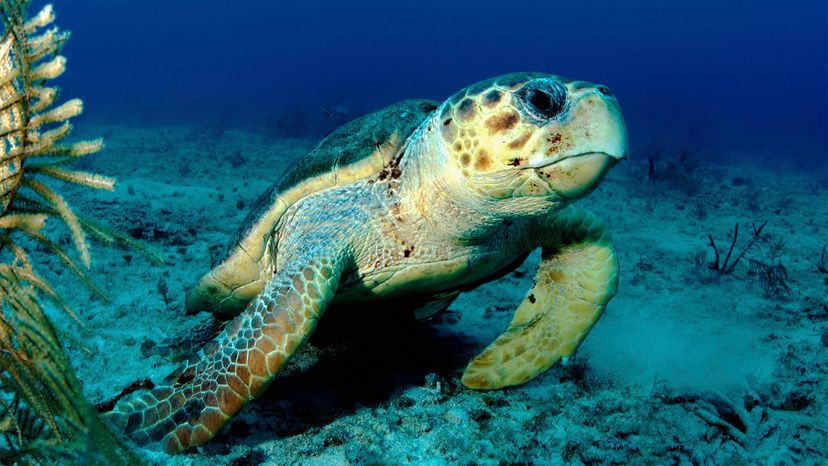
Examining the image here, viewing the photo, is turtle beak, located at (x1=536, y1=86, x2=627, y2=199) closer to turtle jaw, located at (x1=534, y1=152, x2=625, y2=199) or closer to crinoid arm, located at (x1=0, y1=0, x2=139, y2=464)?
turtle jaw, located at (x1=534, y1=152, x2=625, y2=199)

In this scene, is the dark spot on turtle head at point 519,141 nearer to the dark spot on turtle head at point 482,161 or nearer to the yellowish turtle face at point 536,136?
the yellowish turtle face at point 536,136

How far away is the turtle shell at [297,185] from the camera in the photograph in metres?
2.69

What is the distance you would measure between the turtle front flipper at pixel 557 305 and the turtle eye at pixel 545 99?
1073 millimetres

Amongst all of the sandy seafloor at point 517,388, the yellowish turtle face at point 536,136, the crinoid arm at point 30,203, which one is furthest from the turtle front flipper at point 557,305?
the crinoid arm at point 30,203

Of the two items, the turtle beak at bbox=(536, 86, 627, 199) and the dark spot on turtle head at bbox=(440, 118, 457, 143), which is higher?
the dark spot on turtle head at bbox=(440, 118, 457, 143)

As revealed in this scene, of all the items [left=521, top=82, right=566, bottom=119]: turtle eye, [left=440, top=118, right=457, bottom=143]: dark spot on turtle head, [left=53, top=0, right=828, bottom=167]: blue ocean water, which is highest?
[left=53, top=0, right=828, bottom=167]: blue ocean water

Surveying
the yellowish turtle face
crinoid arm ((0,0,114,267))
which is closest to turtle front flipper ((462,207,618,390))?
the yellowish turtle face

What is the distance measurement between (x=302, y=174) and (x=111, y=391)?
1515mm

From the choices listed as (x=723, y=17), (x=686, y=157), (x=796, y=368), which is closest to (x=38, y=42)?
(x=796, y=368)

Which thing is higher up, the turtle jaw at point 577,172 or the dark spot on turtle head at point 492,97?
the dark spot on turtle head at point 492,97

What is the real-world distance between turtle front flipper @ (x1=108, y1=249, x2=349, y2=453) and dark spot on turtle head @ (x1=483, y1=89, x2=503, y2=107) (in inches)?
41.5

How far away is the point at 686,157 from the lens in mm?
12461

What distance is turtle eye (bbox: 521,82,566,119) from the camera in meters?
1.82

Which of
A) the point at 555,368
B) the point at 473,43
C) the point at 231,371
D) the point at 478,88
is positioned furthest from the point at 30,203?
the point at 473,43
